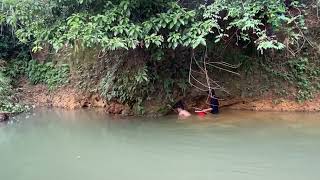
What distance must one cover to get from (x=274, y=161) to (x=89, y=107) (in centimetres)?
527

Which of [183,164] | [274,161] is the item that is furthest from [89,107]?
[274,161]

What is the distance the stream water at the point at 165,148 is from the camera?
5293 millimetres

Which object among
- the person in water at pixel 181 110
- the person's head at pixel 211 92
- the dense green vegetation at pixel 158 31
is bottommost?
the person in water at pixel 181 110

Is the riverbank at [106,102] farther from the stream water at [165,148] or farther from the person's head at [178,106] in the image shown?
the stream water at [165,148]

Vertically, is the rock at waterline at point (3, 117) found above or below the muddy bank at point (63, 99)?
below

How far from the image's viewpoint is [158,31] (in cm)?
761

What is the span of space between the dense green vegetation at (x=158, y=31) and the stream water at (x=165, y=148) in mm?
765

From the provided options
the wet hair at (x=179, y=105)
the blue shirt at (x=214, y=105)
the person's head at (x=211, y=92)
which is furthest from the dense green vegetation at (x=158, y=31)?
the blue shirt at (x=214, y=105)

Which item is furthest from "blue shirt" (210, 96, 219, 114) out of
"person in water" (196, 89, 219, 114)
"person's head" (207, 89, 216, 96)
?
"person's head" (207, 89, 216, 96)

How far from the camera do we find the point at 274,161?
5578 mm

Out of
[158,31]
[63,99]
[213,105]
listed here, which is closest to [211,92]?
[213,105]

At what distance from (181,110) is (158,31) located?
69.3 inches

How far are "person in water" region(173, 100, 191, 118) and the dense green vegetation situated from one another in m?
0.21

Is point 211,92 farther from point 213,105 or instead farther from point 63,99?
point 63,99
